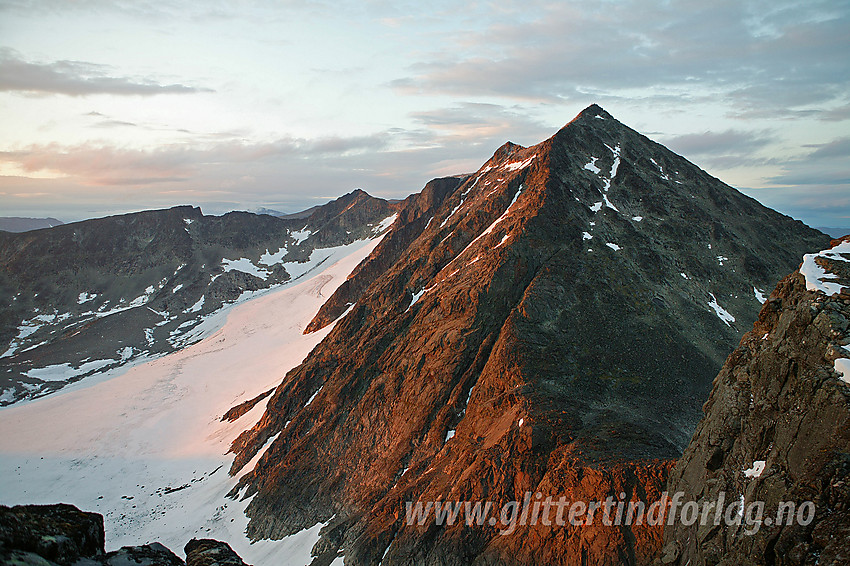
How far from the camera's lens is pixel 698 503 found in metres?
15.7

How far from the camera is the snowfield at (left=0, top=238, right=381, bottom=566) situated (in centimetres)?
4416

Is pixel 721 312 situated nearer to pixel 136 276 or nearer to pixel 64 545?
pixel 64 545

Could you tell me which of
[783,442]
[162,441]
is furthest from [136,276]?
[783,442]

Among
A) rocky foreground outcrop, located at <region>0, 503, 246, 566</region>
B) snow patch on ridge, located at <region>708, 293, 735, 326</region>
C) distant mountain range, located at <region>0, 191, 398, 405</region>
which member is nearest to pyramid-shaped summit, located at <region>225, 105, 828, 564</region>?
snow patch on ridge, located at <region>708, 293, 735, 326</region>

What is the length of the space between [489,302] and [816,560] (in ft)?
98.0

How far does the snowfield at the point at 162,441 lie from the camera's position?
44156 millimetres

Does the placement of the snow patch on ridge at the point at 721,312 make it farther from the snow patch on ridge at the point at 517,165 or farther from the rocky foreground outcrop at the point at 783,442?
the rocky foreground outcrop at the point at 783,442

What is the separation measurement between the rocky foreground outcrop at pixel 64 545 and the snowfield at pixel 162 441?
24.8 m

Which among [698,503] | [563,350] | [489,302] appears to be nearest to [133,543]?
[489,302]

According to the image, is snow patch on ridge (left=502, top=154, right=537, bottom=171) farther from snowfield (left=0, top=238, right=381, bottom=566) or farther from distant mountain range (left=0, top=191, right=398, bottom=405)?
distant mountain range (left=0, top=191, right=398, bottom=405)

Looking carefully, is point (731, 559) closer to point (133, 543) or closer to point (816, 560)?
point (816, 560)

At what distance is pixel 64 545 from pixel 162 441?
216ft

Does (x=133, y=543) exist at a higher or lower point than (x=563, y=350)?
lower

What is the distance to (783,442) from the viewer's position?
12430mm
